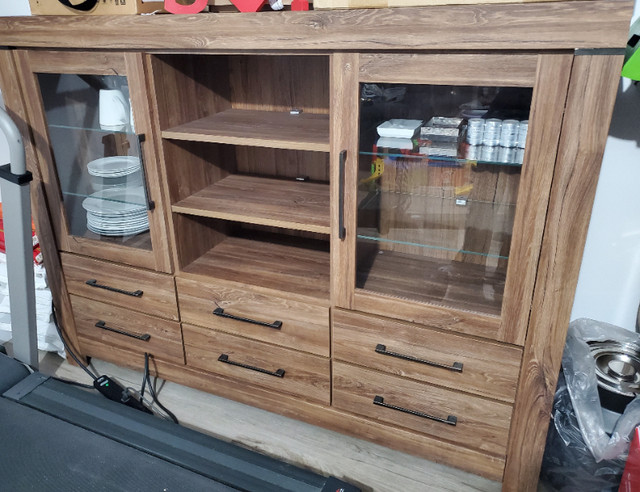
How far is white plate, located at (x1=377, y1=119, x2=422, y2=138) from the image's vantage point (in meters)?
1.38

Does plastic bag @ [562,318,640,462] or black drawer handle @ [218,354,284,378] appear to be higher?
plastic bag @ [562,318,640,462]

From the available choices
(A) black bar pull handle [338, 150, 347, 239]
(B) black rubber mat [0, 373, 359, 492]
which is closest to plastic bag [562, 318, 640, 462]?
(B) black rubber mat [0, 373, 359, 492]

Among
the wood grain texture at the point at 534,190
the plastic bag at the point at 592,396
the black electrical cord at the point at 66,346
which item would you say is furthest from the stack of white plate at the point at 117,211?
the plastic bag at the point at 592,396

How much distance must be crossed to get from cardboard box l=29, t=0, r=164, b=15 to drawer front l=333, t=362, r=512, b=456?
1246 mm

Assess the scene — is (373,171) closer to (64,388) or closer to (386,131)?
(386,131)

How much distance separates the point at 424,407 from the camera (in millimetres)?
1601

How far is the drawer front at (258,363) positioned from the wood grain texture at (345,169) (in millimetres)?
301

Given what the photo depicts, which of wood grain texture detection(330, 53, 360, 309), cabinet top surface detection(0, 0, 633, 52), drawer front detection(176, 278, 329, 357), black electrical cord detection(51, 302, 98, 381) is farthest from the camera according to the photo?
black electrical cord detection(51, 302, 98, 381)

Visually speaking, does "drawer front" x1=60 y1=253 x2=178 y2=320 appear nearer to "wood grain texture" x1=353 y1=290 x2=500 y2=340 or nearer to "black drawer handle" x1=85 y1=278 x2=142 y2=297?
"black drawer handle" x1=85 y1=278 x2=142 y2=297

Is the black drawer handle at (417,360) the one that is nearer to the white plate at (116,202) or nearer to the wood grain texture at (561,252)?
the wood grain texture at (561,252)

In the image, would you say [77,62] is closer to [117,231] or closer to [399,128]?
[117,231]

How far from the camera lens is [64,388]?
1.72 metres

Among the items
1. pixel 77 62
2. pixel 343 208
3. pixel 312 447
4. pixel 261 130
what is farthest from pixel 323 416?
pixel 77 62

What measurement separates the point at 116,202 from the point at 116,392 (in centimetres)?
72
